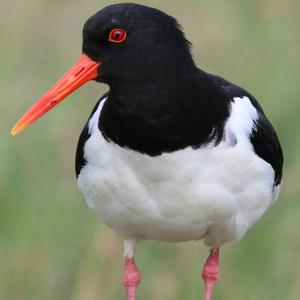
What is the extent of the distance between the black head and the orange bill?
0.03m

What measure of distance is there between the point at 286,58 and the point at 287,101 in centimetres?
53

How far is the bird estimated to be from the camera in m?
5.70

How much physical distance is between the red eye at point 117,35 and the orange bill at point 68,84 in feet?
0.45

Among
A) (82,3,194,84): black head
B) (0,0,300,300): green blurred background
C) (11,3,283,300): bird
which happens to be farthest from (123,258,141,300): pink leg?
(82,3,194,84): black head

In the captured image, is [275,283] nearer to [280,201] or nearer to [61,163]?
[280,201]

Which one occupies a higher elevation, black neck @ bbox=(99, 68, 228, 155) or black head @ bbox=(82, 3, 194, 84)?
black head @ bbox=(82, 3, 194, 84)

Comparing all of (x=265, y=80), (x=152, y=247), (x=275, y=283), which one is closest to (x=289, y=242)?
(x=275, y=283)

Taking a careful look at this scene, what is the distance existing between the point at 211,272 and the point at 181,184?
3.06 feet

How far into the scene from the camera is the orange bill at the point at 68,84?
576cm

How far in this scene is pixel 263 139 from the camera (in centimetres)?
620

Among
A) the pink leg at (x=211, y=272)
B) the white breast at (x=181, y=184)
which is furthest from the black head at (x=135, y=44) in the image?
the pink leg at (x=211, y=272)

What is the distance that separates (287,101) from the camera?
743cm

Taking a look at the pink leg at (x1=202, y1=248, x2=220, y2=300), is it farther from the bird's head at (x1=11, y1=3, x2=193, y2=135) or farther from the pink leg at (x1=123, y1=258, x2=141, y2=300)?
the bird's head at (x1=11, y1=3, x2=193, y2=135)

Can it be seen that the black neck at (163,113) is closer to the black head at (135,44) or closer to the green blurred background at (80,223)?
the black head at (135,44)
